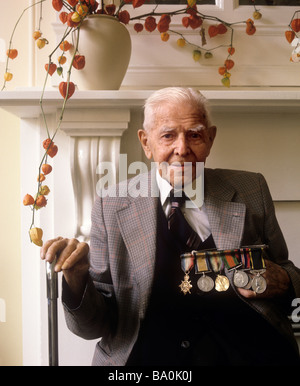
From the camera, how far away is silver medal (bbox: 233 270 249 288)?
2.89 feet

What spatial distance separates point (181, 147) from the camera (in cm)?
90

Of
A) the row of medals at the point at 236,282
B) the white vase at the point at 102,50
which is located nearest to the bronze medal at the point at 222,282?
the row of medals at the point at 236,282

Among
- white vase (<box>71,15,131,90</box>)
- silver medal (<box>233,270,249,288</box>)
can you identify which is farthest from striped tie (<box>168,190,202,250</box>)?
white vase (<box>71,15,131,90</box>)

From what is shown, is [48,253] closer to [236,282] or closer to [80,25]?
→ [236,282]

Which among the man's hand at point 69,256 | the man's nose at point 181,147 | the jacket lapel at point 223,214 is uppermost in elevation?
→ the man's nose at point 181,147

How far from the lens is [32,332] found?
120 centimetres

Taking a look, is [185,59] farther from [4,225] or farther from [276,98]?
[4,225]

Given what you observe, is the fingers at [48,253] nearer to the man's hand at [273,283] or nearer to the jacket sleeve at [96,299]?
the jacket sleeve at [96,299]

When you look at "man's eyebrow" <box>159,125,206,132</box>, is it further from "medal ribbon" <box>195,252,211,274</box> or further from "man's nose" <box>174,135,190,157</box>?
"medal ribbon" <box>195,252,211,274</box>

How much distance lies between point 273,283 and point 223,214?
0.57 feet

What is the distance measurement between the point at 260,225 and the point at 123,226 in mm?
300

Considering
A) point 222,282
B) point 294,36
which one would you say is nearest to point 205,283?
point 222,282

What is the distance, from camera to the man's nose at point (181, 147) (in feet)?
2.93

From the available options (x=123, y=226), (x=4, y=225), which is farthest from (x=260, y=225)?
(x=4, y=225)
